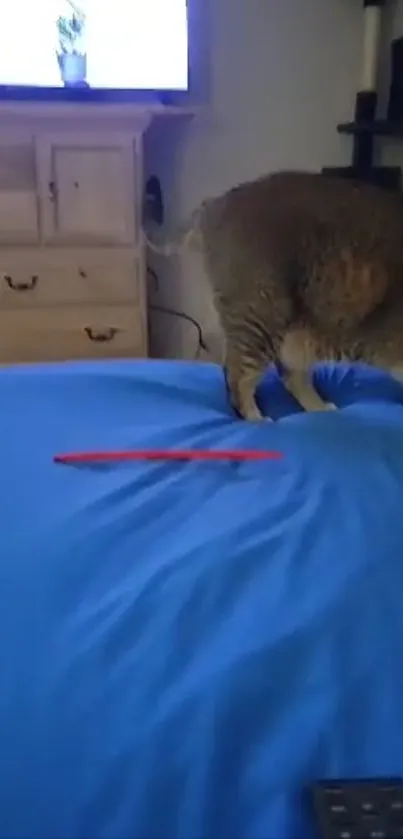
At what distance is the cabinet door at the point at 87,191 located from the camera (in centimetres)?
243

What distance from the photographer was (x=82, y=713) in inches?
28.3

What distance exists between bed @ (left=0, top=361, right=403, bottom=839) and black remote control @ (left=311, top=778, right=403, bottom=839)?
2cm

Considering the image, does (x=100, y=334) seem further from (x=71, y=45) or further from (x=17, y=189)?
(x=71, y=45)

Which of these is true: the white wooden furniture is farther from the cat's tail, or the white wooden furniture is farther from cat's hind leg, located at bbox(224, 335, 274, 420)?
cat's hind leg, located at bbox(224, 335, 274, 420)

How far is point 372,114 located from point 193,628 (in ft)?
7.48

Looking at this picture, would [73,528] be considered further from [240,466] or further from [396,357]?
[396,357]

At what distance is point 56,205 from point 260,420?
46.8 inches

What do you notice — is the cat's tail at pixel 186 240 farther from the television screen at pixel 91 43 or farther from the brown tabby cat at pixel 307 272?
the television screen at pixel 91 43

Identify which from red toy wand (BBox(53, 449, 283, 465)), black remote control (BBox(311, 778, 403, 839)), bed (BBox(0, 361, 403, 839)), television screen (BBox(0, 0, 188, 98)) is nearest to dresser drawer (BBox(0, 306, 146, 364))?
television screen (BBox(0, 0, 188, 98))

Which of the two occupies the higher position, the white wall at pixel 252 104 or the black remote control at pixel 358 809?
the white wall at pixel 252 104

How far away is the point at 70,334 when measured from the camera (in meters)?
2.54

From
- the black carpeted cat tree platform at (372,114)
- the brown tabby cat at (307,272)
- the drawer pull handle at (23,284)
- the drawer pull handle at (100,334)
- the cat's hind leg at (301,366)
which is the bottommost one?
the drawer pull handle at (100,334)

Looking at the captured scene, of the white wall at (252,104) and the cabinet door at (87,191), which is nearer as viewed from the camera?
the cabinet door at (87,191)

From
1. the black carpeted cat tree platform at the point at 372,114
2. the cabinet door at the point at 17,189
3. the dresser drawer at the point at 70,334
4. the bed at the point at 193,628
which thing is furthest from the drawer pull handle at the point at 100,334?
the bed at the point at 193,628
